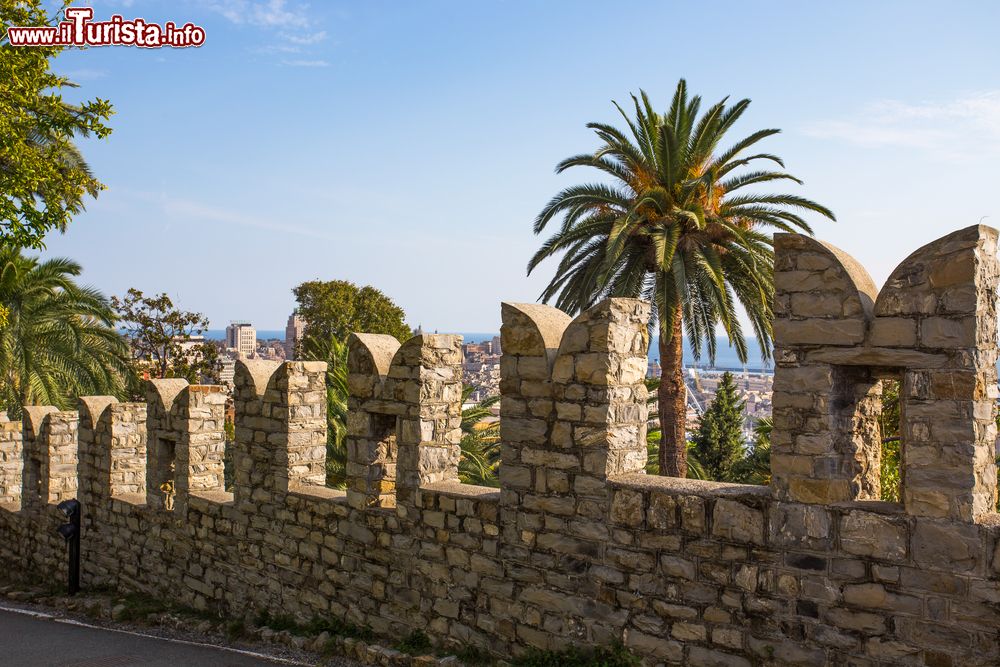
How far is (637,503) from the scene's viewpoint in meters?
5.33

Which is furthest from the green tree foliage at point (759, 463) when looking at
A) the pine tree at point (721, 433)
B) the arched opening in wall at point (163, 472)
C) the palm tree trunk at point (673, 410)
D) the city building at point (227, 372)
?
the arched opening in wall at point (163, 472)

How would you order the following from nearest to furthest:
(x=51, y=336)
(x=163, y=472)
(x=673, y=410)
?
(x=163, y=472)
(x=673, y=410)
(x=51, y=336)

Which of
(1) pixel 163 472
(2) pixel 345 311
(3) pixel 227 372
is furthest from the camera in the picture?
(3) pixel 227 372

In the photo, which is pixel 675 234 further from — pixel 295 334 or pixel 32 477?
pixel 295 334

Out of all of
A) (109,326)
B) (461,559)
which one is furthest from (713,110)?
(109,326)

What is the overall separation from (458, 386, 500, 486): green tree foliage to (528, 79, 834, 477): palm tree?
118 inches

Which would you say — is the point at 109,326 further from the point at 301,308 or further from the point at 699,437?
the point at 699,437

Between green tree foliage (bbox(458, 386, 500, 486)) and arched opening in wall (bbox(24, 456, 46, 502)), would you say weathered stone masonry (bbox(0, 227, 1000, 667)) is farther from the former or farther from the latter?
green tree foliage (bbox(458, 386, 500, 486))

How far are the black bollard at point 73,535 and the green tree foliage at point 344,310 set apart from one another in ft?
74.7

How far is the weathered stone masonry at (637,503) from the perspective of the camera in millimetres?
4230

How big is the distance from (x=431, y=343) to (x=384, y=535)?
1.68 meters

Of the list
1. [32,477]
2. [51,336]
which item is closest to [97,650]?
[32,477]

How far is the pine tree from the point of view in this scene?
88.3 ft

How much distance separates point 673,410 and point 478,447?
13.1ft
